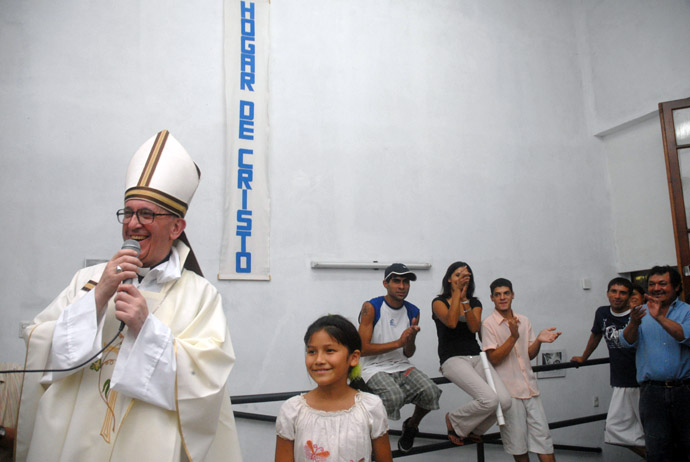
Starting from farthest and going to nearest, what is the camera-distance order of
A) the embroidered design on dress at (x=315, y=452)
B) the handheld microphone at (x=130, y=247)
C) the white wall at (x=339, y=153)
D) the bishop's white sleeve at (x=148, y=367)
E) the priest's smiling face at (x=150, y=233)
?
the white wall at (x=339, y=153) → the embroidered design on dress at (x=315, y=452) → the priest's smiling face at (x=150, y=233) → the handheld microphone at (x=130, y=247) → the bishop's white sleeve at (x=148, y=367)

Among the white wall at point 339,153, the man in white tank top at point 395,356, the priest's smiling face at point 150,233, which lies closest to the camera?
the priest's smiling face at point 150,233

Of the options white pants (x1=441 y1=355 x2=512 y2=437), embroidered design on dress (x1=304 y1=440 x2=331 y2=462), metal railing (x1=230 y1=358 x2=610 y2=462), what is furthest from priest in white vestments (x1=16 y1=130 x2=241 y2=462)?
white pants (x1=441 y1=355 x2=512 y2=437)

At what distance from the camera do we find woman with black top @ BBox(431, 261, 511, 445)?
364 centimetres

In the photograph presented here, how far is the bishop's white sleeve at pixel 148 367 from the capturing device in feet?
5.63

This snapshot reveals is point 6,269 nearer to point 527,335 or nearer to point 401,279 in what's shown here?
point 401,279

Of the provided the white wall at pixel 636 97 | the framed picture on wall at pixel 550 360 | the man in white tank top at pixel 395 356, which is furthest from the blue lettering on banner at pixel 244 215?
the white wall at pixel 636 97

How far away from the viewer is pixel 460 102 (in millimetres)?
6184

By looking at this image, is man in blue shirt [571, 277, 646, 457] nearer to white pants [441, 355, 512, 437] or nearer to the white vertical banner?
white pants [441, 355, 512, 437]

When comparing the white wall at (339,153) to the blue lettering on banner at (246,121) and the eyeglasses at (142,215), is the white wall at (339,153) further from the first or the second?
the eyeglasses at (142,215)

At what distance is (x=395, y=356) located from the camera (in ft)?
12.7

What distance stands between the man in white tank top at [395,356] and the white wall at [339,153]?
124 centimetres

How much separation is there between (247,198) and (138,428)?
332 cm

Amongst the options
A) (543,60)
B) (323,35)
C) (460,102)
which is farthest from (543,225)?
(323,35)

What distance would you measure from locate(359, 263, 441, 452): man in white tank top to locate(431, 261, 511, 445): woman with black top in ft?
0.66
